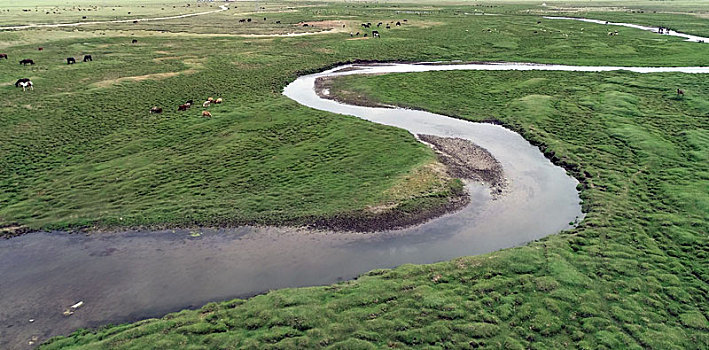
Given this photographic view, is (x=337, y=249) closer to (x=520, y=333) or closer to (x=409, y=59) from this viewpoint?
(x=520, y=333)

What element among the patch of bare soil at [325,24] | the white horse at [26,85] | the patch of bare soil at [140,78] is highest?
the patch of bare soil at [325,24]

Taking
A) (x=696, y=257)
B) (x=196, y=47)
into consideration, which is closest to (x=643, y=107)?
(x=696, y=257)

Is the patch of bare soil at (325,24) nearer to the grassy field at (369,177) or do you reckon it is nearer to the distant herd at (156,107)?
the grassy field at (369,177)

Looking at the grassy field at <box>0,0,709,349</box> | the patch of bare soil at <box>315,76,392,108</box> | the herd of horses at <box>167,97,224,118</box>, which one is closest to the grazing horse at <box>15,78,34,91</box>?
the grassy field at <box>0,0,709,349</box>

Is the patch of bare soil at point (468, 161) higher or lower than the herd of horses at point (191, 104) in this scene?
lower

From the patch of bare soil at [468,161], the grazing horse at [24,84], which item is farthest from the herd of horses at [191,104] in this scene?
the patch of bare soil at [468,161]

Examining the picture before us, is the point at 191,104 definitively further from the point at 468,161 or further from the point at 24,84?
the point at 468,161
